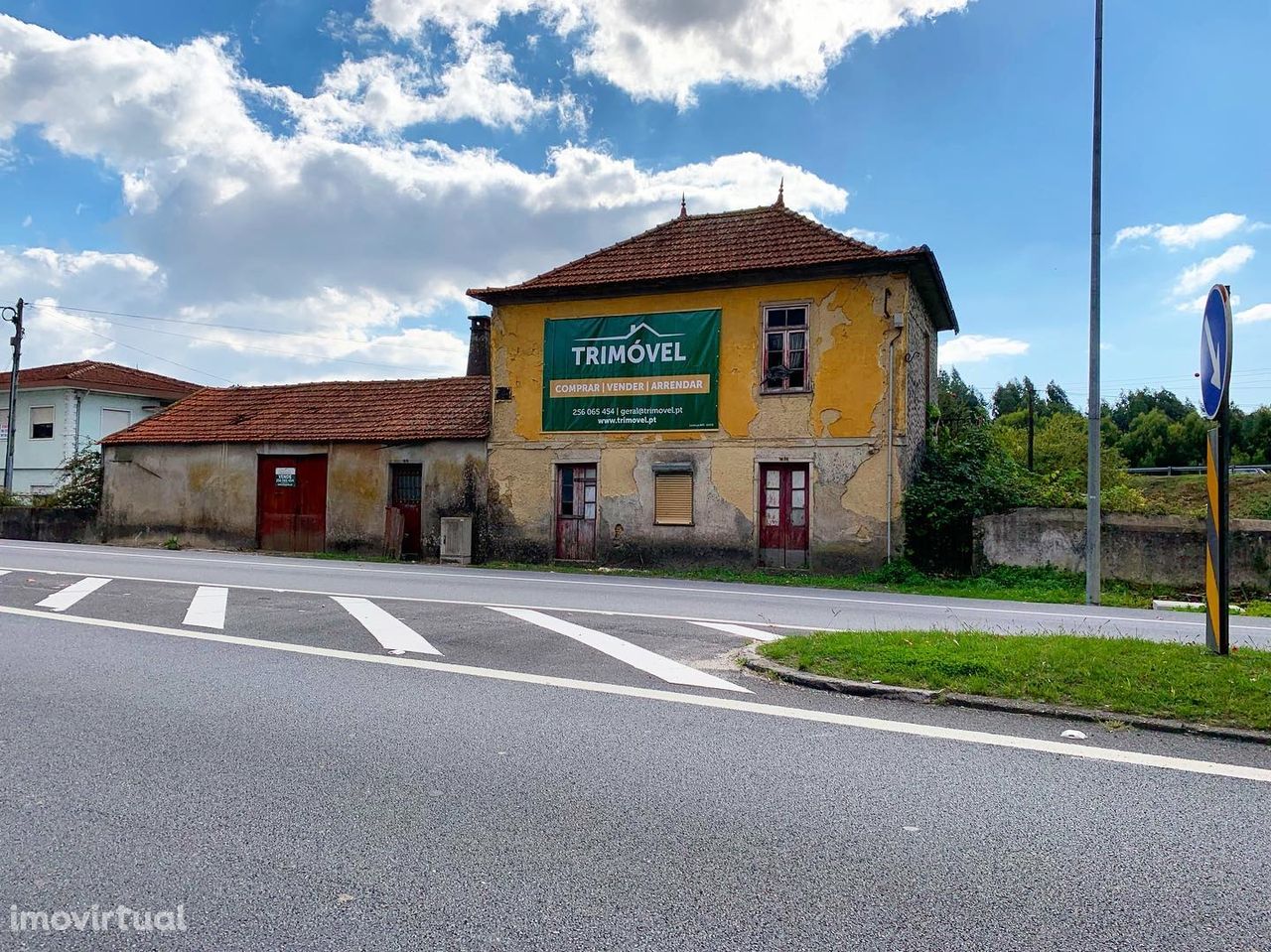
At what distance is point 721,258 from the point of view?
65.4ft

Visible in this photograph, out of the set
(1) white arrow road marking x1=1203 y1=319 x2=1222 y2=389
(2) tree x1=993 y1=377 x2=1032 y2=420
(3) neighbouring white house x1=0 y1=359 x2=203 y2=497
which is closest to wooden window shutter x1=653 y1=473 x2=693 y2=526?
(1) white arrow road marking x1=1203 y1=319 x2=1222 y2=389

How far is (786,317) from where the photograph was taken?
19234mm

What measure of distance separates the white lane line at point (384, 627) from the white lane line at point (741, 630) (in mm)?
3007

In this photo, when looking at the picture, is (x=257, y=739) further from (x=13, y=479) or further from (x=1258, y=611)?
(x=13, y=479)

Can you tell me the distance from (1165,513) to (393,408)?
1779cm

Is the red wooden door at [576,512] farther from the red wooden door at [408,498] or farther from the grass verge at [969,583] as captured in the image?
the red wooden door at [408,498]

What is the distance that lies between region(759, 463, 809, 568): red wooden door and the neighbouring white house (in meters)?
30.2

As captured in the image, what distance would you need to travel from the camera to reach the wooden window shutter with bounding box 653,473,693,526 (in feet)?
64.8

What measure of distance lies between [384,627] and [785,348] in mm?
12148

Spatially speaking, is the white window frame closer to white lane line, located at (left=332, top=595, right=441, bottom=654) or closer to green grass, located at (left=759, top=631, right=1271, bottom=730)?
white lane line, located at (left=332, top=595, right=441, bottom=654)

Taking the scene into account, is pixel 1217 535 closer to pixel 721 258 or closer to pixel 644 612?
pixel 644 612

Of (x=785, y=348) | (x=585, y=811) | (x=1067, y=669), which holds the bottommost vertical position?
(x=585, y=811)

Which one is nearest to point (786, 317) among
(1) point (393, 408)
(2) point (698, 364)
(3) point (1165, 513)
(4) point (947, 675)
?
(2) point (698, 364)

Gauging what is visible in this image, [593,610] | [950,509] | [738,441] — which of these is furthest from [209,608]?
[950,509]
